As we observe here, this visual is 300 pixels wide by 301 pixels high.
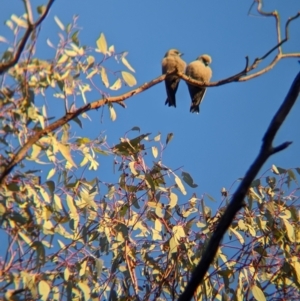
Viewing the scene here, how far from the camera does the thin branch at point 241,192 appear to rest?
1.25m

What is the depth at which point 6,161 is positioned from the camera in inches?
79.4

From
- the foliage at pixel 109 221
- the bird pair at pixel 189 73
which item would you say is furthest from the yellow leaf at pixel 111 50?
the bird pair at pixel 189 73

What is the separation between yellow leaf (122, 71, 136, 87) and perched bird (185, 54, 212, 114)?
284 centimetres

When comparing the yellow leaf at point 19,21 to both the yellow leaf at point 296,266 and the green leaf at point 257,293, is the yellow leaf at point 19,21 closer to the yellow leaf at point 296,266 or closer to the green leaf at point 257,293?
the green leaf at point 257,293

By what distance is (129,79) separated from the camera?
92.1 inches

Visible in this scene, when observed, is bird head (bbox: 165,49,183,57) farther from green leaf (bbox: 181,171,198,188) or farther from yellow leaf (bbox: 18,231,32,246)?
yellow leaf (bbox: 18,231,32,246)

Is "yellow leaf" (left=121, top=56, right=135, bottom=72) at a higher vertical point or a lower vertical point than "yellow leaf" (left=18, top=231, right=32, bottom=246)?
higher

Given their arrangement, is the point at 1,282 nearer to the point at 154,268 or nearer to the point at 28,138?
the point at 28,138

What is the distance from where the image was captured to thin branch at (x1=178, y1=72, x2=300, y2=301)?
1.25 m

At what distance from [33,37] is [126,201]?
3.57 ft

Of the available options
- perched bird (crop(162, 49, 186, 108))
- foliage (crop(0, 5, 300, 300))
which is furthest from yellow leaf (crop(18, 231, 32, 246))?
perched bird (crop(162, 49, 186, 108))

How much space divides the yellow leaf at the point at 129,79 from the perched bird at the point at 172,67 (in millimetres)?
2570

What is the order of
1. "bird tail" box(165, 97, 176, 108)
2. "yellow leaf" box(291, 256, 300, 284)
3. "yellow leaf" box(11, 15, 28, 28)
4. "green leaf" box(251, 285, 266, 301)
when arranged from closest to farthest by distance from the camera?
"yellow leaf" box(11, 15, 28, 28) < "green leaf" box(251, 285, 266, 301) < "yellow leaf" box(291, 256, 300, 284) < "bird tail" box(165, 97, 176, 108)

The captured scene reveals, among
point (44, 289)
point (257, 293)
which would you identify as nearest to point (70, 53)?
point (44, 289)
